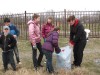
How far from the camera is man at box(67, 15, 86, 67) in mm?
8523

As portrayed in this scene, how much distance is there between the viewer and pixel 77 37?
859cm

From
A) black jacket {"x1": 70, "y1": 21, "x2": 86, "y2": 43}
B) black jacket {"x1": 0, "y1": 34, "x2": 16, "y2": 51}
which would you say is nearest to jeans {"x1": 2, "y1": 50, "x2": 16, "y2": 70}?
black jacket {"x1": 0, "y1": 34, "x2": 16, "y2": 51}

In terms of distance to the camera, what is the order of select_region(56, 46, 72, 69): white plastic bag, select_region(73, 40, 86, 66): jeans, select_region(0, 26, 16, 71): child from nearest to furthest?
select_region(0, 26, 16, 71): child, select_region(56, 46, 72, 69): white plastic bag, select_region(73, 40, 86, 66): jeans

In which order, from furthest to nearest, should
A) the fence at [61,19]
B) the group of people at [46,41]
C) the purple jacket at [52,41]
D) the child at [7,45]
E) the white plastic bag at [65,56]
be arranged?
the fence at [61,19] → the white plastic bag at [65,56] → the child at [7,45] → the group of people at [46,41] → the purple jacket at [52,41]

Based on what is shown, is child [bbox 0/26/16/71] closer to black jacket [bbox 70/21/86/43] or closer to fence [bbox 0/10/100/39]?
black jacket [bbox 70/21/86/43]

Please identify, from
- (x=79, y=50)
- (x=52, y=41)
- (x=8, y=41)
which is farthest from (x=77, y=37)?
(x=8, y=41)

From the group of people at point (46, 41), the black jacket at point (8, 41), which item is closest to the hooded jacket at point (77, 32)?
the group of people at point (46, 41)

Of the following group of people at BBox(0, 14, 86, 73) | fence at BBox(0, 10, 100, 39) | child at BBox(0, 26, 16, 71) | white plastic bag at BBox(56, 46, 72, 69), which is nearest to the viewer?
group of people at BBox(0, 14, 86, 73)

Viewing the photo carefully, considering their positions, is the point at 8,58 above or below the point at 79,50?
below

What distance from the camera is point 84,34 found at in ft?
28.5

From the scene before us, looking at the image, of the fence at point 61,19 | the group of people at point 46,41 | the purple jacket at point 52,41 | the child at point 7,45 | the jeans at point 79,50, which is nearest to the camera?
the purple jacket at point 52,41

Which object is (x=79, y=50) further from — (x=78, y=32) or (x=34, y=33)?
(x=34, y=33)

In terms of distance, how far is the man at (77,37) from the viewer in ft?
28.0

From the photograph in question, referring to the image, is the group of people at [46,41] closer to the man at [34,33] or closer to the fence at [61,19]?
the man at [34,33]
